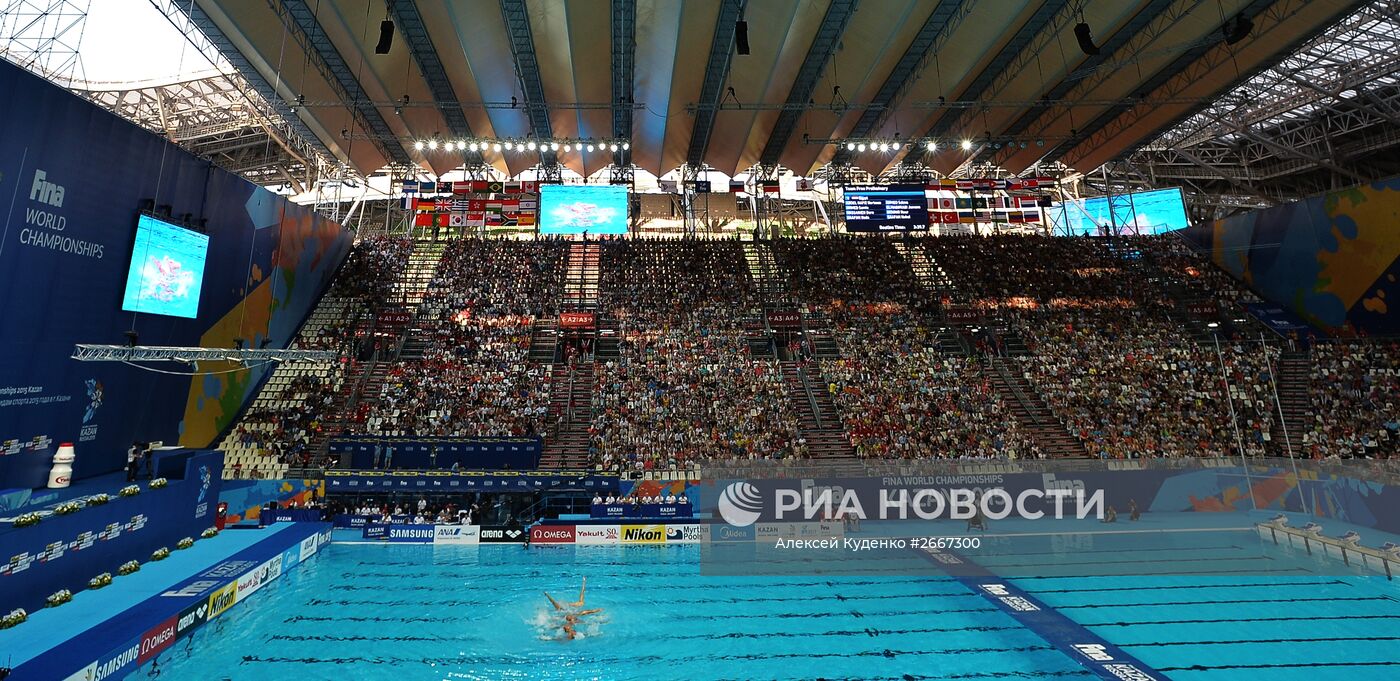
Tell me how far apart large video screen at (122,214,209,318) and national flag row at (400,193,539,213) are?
11.1 m

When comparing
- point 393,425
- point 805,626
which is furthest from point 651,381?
→ point 805,626

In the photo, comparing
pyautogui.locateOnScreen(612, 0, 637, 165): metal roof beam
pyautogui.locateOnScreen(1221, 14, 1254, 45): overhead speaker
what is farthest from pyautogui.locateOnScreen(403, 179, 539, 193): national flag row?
pyautogui.locateOnScreen(1221, 14, 1254, 45): overhead speaker

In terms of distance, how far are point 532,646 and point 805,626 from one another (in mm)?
4937

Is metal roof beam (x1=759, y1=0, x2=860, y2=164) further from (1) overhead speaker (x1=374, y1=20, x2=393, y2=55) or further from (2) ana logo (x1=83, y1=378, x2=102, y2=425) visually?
(2) ana logo (x1=83, y1=378, x2=102, y2=425)

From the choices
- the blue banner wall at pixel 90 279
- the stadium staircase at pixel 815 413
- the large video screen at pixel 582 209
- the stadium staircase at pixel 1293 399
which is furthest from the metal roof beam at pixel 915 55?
the blue banner wall at pixel 90 279

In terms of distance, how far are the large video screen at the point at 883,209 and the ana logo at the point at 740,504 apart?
18.9 meters

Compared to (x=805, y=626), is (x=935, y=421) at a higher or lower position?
higher

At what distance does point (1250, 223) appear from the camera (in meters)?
33.0

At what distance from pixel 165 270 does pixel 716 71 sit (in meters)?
19.3

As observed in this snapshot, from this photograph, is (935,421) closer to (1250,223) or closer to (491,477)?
(491,477)

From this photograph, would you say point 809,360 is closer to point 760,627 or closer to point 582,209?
point 582,209

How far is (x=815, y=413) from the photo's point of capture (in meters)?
23.5

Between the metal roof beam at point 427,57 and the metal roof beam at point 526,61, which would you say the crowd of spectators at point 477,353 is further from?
the metal roof beam at point 526,61

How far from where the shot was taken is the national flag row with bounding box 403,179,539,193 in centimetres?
3038
